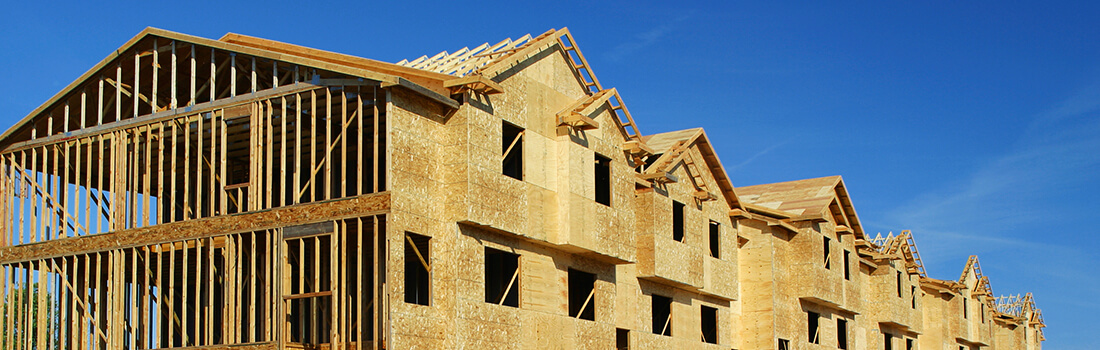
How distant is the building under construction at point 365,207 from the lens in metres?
28.4

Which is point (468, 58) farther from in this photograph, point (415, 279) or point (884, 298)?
point (884, 298)

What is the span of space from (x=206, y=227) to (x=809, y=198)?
28.3 metres

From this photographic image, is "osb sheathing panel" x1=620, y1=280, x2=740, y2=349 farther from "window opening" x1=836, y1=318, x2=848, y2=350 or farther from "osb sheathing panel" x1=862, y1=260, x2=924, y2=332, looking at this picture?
"osb sheathing panel" x1=862, y1=260, x2=924, y2=332

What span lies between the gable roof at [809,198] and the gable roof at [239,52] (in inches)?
939

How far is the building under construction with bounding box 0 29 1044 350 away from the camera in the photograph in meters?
28.4

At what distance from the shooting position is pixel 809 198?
5059cm

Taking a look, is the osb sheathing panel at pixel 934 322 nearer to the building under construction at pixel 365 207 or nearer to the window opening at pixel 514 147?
the building under construction at pixel 365 207

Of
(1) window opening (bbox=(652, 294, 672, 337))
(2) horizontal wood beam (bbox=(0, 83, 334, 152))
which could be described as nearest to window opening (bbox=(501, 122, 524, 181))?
(2) horizontal wood beam (bbox=(0, 83, 334, 152))

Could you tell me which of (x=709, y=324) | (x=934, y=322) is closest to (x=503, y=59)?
(x=709, y=324)

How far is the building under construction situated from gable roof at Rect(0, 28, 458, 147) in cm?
7

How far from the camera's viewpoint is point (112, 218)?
3278 cm

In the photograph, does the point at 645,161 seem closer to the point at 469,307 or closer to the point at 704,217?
the point at 704,217

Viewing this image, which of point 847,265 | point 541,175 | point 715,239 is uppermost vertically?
point 847,265

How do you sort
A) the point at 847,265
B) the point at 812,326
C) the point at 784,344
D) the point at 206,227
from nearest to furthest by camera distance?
1. the point at 206,227
2. the point at 784,344
3. the point at 812,326
4. the point at 847,265
